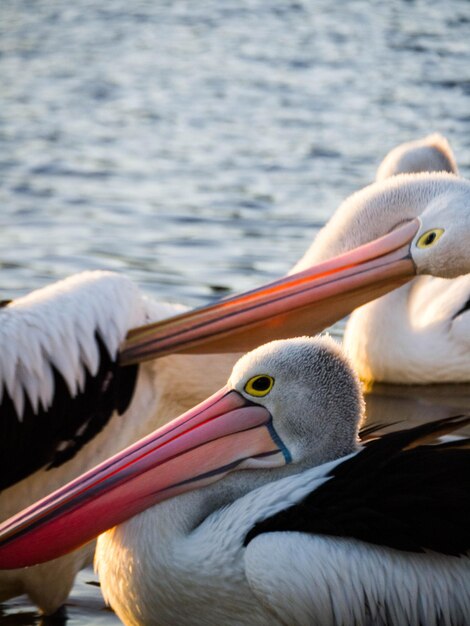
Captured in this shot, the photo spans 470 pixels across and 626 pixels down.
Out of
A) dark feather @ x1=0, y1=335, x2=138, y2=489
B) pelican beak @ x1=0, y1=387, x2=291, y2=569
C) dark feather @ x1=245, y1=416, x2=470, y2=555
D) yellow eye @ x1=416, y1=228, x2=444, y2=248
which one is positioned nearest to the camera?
dark feather @ x1=245, y1=416, x2=470, y2=555

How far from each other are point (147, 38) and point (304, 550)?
9536mm

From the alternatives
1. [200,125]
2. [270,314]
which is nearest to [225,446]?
[270,314]

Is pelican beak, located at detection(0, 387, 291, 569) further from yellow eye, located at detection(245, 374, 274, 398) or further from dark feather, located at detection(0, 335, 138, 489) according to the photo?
dark feather, located at detection(0, 335, 138, 489)

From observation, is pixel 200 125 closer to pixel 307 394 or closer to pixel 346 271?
pixel 346 271

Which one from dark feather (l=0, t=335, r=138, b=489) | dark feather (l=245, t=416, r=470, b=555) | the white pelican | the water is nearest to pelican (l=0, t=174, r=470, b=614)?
dark feather (l=0, t=335, r=138, b=489)

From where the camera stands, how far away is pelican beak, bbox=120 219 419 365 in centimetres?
383

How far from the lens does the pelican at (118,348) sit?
3.78m

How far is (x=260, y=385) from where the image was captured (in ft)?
9.98

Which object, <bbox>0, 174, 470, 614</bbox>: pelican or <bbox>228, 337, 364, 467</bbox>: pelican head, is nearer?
<bbox>228, 337, 364, 467</bbox>: pelican head

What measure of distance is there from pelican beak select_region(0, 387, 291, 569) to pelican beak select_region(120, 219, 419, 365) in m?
0.76

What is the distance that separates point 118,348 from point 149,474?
91cm

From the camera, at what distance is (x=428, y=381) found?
5.79 metres

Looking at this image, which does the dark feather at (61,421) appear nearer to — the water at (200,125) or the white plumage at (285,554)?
the water at (200,125)

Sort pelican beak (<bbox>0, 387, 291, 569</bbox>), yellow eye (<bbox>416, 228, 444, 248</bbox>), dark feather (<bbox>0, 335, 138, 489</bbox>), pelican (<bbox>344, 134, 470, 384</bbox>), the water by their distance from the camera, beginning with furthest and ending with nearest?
1. the water
2. pelican (<bbox>344, 134, 470, 384</bbox>)
3. yellow eye (<bbox>416, 228, 444, 248</bbox>)
4. dark feather (<bbox>0, 335, 138, 489</bbox>)
5. pelican beak (<bbox>0, 387, 291, 569</bbox>)
